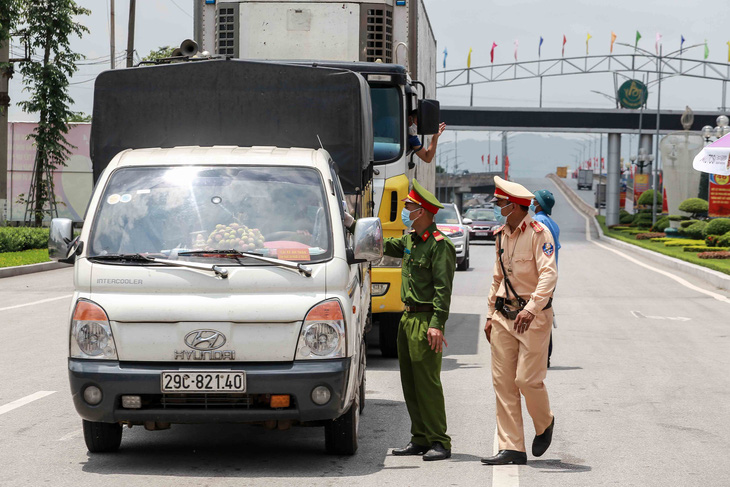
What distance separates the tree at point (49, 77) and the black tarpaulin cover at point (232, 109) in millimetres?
28118

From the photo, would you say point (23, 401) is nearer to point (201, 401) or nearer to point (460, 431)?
point (201, 401)

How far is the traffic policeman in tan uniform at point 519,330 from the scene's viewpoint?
22.4 feet

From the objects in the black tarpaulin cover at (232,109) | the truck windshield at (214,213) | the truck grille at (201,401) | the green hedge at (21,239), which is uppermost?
the black tarpaulin cover at (232,109)

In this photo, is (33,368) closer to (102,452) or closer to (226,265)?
(102,452)

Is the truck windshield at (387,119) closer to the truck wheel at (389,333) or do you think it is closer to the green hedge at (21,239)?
the truck wheel at (389,333)

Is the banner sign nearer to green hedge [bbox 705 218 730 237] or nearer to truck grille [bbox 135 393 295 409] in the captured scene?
green hedge [bbox 705 218 730 237]

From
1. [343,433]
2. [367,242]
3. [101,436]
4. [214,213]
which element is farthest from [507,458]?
[101,436]

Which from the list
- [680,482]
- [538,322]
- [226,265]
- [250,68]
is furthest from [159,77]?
[680,482]

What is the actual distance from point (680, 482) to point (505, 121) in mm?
81215

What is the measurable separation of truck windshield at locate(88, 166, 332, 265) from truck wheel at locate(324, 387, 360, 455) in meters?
1.00

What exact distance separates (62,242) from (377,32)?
6738 mm

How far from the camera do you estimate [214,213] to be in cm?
710

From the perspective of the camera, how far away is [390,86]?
11.8 metres

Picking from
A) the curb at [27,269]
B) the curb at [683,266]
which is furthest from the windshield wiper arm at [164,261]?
the curb at [683,266]
